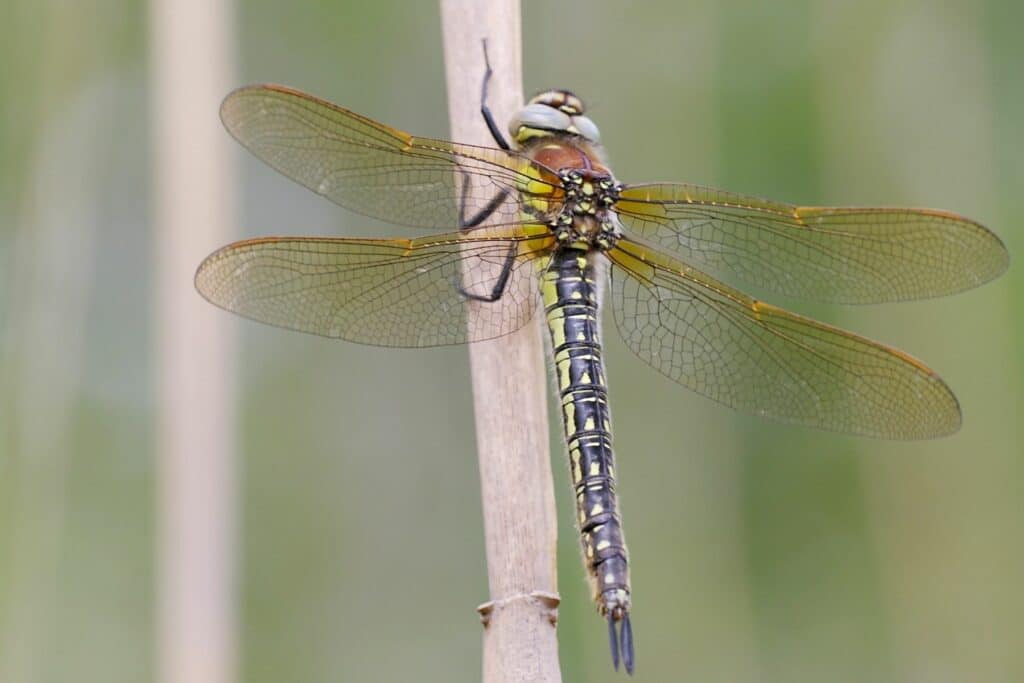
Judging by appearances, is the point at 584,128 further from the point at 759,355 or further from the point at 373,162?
the point at 759,355

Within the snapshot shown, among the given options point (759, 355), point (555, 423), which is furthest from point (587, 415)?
point (555, 423)

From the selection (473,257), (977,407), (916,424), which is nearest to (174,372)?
(473,257)

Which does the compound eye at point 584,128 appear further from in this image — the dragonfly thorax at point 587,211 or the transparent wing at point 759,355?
the transparent wing at point 759,355

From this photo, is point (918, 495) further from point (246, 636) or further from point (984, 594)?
point (246, 636)

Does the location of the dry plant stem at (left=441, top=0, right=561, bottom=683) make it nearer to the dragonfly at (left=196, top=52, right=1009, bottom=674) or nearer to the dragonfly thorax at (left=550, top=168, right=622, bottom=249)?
the dragonfly at (left=196, top=52, right=1009, bottom=674)

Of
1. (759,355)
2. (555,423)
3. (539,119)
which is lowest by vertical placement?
(759,355)

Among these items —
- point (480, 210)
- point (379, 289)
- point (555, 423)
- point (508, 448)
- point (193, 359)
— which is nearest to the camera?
point (508, 448)

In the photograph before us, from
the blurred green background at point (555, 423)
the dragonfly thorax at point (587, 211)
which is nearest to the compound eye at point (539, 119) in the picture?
the dragonfly thorax at point (587, 211)

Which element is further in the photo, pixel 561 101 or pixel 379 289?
pixel 561 101
